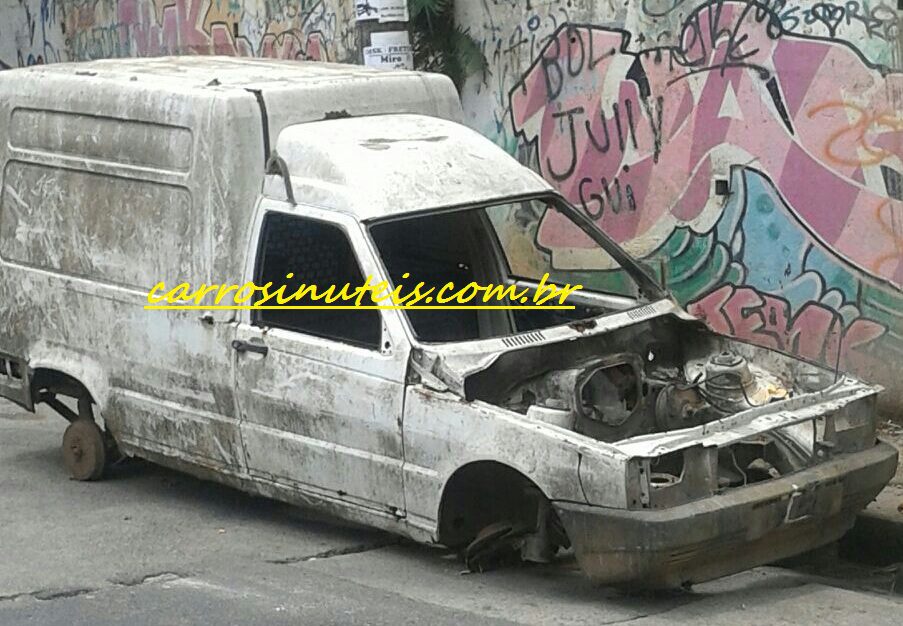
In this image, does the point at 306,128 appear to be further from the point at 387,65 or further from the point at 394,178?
the point at 387,65

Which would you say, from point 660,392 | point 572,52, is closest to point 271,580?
point 660,392

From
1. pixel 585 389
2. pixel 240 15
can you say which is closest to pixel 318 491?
pixel 585 389

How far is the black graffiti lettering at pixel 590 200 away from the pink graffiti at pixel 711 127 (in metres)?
0.01

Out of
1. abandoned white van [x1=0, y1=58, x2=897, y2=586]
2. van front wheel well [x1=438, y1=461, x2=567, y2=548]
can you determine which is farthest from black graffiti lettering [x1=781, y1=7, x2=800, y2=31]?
van front wheel well [x1=438, y1=461, x2=567, y2=548]

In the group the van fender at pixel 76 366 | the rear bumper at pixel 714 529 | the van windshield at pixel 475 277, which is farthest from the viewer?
the van fender at pixel 76 366

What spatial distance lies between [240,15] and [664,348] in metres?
7.30

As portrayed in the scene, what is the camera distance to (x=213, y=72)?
28.2 feet

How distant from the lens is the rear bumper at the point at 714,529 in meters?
6.35

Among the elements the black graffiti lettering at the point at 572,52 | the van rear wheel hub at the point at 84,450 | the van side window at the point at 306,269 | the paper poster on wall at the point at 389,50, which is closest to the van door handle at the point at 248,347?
the van side window at the point at 306,269

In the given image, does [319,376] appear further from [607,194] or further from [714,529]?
[607,194]

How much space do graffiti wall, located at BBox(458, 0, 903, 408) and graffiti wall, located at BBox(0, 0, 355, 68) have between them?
79.7 inches

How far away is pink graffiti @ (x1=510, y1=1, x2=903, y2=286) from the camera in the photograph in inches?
371

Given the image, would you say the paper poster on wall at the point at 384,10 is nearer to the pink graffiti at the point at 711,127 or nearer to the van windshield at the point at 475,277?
the van windshield at the point at 475,277

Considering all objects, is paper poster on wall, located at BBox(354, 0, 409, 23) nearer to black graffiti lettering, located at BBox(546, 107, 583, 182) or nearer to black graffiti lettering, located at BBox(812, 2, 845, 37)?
black graffiti lettering, located at BBox(546, 107, 583, 182)
